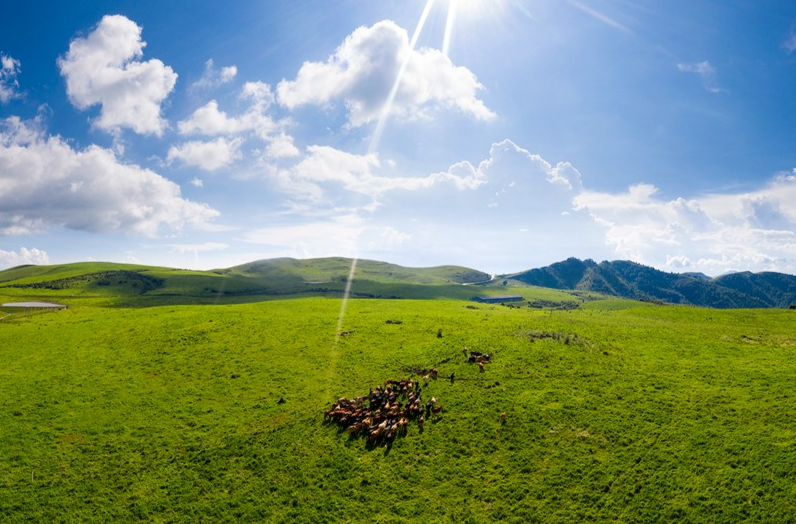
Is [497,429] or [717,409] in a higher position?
[717,409]

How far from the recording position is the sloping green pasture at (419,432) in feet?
91.8

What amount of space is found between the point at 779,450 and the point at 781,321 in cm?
5953

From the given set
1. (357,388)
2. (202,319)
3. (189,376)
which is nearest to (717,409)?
(357,388)

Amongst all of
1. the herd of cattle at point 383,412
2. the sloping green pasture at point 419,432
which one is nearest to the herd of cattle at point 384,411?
the herd of cattle at point 383,412

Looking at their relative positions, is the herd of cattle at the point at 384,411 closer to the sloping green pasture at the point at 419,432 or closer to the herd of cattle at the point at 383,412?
the herd of cattle at the point at 383,412

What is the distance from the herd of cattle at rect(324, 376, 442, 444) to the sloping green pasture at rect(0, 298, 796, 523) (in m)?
1.25

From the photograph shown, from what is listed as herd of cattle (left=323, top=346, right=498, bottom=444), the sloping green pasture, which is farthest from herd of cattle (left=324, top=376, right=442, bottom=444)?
the sloping green pasture

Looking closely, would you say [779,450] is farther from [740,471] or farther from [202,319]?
[202,319]

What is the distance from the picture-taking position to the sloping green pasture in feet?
91.8

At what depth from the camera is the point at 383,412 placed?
128 ft

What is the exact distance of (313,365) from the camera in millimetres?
54188

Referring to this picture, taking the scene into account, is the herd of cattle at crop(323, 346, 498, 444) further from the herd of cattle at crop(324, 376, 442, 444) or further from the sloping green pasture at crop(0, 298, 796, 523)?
the sloping green pasture at crop(0, 298, 796, 523)

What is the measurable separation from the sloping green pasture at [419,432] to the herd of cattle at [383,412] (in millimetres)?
1247

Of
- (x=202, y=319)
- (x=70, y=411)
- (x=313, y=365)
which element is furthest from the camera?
(x=202, y=319)
